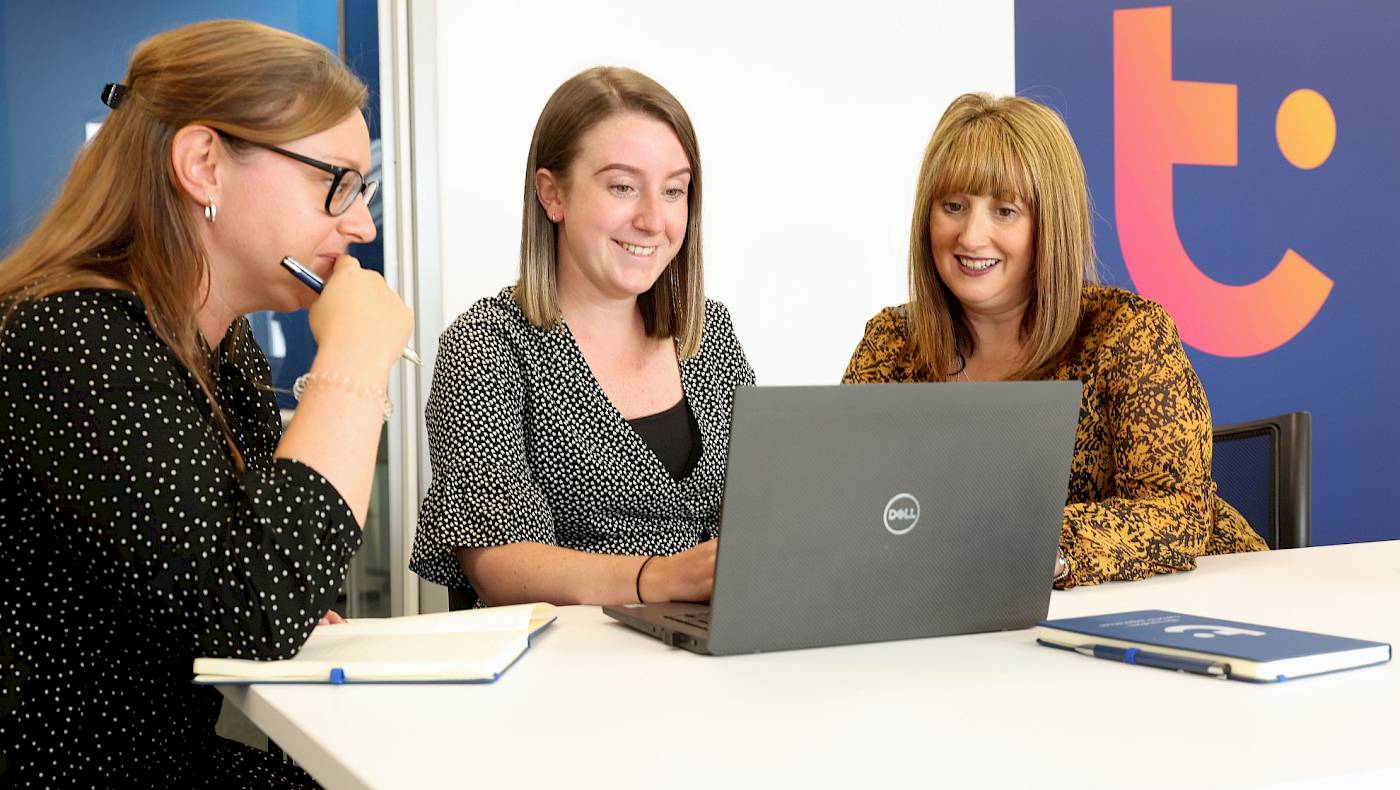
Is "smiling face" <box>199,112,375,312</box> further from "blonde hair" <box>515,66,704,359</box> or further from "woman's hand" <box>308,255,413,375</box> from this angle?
"blonde hair" <box>515,66,704,359</box>

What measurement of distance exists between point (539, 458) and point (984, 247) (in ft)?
2.54

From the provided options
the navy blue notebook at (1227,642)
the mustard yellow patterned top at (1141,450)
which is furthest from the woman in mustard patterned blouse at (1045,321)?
the navy blue notebook at (1227,642)

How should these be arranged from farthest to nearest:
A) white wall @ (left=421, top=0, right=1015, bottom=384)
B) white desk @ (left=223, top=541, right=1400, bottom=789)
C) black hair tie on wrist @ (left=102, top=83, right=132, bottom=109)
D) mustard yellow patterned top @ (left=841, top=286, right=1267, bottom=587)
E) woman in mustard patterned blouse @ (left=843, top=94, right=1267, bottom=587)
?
white wall @ (left=421, top=0, right=1015, bottom=384)
woman in mustard patterned blouse @ (left=843, top=94, right=1267, bottom=587)
mustard yellow patterned top @ (left=841, top=286, right=1267, bottom=587)
black hair tie on wrist @ (left=102, top=83, right=132, bottom=109)
white desk @ (left=223, top=541, right=1400, bottom=789)

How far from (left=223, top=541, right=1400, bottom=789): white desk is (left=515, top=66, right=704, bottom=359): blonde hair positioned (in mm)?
815

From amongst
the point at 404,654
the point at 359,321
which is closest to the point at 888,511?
the point at 404,654

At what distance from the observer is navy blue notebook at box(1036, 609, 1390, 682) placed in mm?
1098

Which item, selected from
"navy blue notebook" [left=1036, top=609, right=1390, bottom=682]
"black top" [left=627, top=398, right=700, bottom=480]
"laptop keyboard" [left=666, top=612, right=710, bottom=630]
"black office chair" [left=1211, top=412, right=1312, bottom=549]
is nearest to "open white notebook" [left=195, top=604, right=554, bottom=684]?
"laptop keyboard" [left=666, top=612, right=710, bottom=630]

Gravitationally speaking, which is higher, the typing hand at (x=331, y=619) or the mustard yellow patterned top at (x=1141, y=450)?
A: the mustard yellow patterned top at (x=1141, y=450)

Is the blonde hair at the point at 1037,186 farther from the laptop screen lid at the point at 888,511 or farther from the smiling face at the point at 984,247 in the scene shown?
the laptop screen lid at the point at 888,511

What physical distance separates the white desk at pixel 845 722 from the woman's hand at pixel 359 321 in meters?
0.33

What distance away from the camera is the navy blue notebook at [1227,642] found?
1098 mm

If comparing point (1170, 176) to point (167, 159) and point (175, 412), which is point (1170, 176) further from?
point (175, 412)

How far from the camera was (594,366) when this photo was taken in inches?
78.6

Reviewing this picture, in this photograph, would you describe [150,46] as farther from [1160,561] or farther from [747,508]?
[1160,561]
